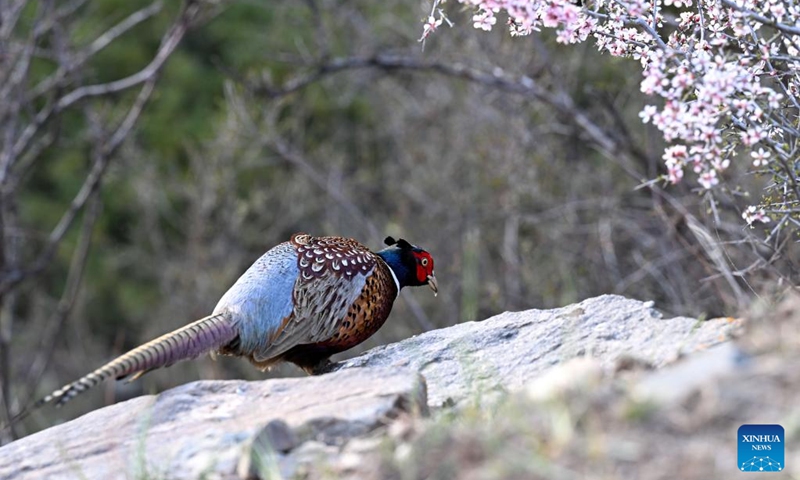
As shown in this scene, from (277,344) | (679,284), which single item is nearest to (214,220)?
(679,284)

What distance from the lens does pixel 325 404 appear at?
438 cm

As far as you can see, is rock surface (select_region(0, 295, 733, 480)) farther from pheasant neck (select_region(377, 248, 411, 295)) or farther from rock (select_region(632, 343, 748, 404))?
pheasant neck (select_region(377, 248, 411, 295))

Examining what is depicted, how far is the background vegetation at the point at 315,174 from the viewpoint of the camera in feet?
35.1

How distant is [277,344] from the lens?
20.7 feet

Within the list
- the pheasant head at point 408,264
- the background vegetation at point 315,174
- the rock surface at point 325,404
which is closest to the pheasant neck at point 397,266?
the pheasant head at point 408,264

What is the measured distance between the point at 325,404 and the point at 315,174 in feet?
28.6

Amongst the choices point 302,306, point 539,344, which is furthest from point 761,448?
point 302,306

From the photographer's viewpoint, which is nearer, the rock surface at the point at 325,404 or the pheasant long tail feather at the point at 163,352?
the rock surface at the point at 325,404

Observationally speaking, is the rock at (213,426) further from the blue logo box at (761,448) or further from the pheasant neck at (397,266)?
the pheasant neck at (397,266)

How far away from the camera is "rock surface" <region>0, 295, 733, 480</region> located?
404 cm

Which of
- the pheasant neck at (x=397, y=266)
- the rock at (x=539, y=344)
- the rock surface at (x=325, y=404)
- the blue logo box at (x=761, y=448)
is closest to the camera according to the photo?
the blue logo box at (x=761, y=448)

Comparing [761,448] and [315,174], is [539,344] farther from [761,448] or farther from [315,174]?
[315,174]

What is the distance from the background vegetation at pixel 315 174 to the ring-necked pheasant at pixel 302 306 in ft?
3.54

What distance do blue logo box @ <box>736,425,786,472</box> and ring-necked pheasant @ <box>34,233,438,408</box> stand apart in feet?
10.2
